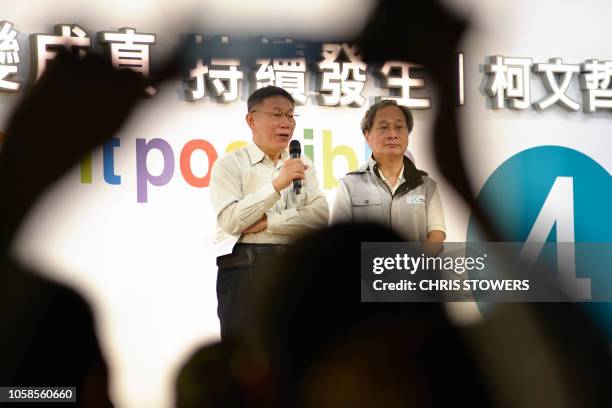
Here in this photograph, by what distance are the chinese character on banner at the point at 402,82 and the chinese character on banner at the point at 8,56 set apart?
3.58 ft

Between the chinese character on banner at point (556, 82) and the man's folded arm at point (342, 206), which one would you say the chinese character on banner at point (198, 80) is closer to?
the man's folded arm at point (342, 206)

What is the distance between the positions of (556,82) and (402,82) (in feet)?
1.71

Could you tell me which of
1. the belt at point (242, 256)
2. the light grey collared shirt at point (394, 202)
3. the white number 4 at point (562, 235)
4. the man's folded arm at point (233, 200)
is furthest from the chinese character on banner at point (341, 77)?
the white number 4 at point (562, 235)

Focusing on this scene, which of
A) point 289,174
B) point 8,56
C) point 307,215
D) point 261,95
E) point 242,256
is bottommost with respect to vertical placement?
point 242,256

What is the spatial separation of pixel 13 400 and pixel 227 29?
127 centimetres

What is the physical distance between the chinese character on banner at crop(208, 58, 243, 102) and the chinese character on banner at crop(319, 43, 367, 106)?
27cm

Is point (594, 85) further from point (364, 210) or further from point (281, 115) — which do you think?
point (281, 115)

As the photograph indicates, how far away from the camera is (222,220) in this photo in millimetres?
2506

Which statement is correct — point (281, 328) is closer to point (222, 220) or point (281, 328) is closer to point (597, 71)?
point (222, 220)

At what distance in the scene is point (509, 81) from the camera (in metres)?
2.67

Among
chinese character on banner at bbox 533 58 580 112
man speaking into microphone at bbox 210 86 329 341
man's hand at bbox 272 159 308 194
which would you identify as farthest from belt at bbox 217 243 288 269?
chinese character on banner at bbox 533 58 580 112

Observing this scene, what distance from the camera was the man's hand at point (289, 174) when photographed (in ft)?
8.29

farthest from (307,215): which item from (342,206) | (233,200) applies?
(233,200)

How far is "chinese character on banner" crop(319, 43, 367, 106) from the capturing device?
256cm
